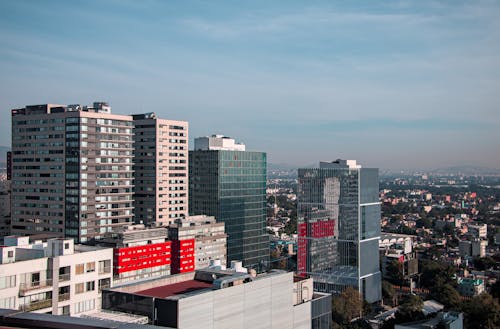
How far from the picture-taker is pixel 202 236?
44.8 meters

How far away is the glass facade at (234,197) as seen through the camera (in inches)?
2128

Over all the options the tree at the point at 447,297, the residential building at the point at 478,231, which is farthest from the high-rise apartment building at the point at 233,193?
the residential building at the point at 478,231

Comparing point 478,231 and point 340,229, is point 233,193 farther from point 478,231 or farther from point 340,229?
point 478,231

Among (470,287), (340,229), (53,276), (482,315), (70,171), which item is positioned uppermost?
(70,171)

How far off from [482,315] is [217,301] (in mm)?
26871

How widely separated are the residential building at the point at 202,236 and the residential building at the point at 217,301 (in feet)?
71.8

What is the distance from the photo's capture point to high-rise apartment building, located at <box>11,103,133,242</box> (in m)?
40.7

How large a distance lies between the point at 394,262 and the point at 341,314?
2295cm

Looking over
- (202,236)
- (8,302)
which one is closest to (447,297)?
(202,236)

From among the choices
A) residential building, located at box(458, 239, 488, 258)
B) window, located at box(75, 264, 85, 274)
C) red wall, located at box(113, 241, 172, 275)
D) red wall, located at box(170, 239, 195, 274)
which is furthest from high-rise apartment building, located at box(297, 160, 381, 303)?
window, located at box(75, 264, 85, 274)

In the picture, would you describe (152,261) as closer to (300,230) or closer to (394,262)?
(300,230)

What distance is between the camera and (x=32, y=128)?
140 ft

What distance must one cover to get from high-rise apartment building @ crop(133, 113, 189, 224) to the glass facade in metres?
4.94

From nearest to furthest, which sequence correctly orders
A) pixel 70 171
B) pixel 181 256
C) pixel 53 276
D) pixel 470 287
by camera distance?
pixel 53 276 → pixel 70 171 → pixel 181 256 → pixel 470 287
